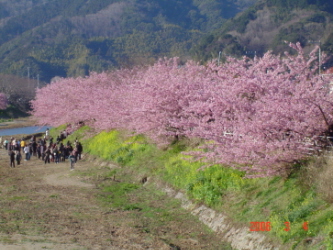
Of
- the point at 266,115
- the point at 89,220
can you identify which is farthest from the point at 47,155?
the point at 266,115

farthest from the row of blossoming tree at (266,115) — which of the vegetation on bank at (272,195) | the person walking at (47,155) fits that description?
the person walking at (47,155)

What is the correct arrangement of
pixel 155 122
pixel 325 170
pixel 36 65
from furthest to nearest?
pixel 36 65
pixel 155 122
pixel 325 170

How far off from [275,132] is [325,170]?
1528mm

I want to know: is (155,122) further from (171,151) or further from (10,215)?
(10,215)

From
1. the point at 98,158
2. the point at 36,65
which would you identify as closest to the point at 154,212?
the point at 98,158

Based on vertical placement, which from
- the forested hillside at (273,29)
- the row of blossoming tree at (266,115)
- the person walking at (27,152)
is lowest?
the person walking at (27,152)

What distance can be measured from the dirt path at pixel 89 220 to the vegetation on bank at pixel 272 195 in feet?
2.69

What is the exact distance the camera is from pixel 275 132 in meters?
11.8

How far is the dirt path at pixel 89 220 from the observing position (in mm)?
11586

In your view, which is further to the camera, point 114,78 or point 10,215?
point 114,78
